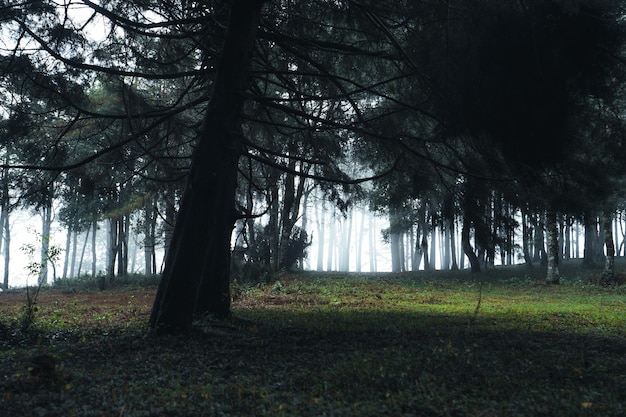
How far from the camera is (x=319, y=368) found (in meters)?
4.58

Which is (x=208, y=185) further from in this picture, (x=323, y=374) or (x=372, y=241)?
(x=372, y=241)

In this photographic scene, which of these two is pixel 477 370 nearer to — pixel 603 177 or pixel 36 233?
pixel 603 177

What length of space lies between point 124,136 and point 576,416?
8159 mm

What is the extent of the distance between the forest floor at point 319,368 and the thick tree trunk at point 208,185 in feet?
1.50

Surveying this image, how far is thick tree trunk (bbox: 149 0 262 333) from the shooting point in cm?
591

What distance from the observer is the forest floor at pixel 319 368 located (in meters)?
3.45

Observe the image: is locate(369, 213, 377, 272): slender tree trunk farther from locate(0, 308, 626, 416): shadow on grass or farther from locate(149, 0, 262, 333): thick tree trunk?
locate(149, 0, 262, 333): thick tree trunk

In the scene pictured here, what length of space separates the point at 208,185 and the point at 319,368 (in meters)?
2.71

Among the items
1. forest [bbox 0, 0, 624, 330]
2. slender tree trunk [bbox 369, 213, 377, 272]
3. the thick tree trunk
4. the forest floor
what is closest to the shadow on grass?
the forest floor

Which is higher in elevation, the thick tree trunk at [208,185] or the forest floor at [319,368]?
the thick tree trunk at [208,185]

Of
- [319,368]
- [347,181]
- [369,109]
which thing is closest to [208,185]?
[347,181]

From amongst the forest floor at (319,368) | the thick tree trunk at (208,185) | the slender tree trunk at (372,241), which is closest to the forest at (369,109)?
the thick tree trunk at (208,185)

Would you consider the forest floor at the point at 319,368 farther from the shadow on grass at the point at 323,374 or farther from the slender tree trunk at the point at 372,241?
the slender tree trunk at the point at 372,241

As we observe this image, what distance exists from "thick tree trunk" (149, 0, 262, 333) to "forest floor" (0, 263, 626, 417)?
0.46 metres
